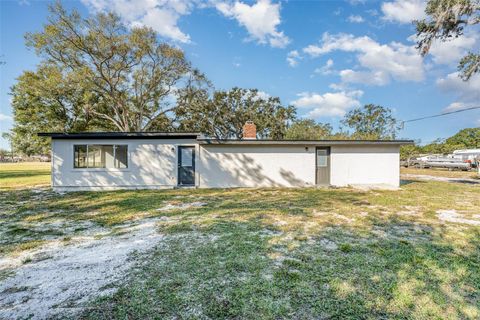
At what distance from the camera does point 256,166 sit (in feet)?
38.3

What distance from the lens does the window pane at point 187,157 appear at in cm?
1122

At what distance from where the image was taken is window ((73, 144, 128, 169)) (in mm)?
10711

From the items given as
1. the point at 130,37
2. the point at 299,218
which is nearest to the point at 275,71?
the point at 130,37

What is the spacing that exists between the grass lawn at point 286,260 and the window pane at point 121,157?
13.6 feet

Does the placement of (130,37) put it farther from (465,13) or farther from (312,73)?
(465,13)

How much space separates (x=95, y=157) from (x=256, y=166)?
757 centimetres

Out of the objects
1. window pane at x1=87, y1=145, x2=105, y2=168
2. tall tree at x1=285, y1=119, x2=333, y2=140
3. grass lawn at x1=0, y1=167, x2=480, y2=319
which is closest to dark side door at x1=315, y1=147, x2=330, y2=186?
grass lawn at x1=0, y1=167, x2=480, y2=319

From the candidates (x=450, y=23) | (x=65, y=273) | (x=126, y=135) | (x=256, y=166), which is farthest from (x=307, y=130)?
(x=65, y=273)

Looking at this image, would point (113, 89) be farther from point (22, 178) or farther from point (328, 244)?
point (328, 244)

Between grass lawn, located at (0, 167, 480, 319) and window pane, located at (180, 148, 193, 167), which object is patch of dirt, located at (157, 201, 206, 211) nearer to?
grass lawn, located at (0, 167, 480, 319)

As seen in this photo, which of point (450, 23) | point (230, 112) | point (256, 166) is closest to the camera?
point (256, 166)

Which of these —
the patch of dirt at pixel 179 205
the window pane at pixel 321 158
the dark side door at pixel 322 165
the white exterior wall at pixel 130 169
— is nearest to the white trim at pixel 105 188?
the white exterior wall at pixel 130 169

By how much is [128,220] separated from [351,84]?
101ft

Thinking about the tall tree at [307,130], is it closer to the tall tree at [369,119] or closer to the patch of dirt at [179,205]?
the tall tree at [369,119]
